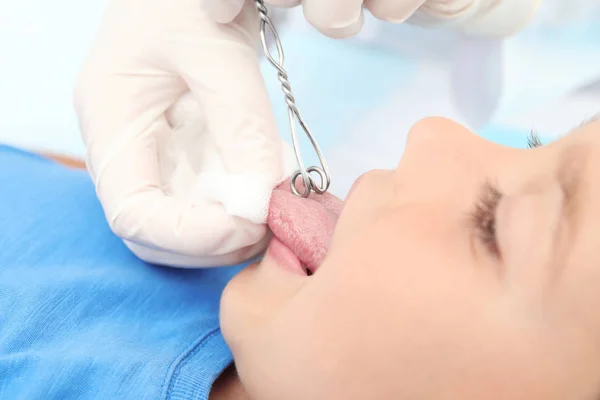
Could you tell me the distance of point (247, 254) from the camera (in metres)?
0.60

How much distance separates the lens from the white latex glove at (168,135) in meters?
0.56

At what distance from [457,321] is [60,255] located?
45cm

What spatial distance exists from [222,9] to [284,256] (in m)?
0.24

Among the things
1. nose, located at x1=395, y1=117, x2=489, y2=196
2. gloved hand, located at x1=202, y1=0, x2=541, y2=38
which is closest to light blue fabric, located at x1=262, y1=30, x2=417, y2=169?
gloved hand, located at x1=202, y1=0, x2=541, y2=38

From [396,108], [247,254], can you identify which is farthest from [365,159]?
[247,254]

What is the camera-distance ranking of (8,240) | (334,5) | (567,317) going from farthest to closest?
(8,240)
(334,5)
(567,317)

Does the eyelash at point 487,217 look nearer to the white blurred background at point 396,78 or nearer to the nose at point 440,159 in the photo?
the nose at point 440,159

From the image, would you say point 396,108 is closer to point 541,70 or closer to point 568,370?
point 541,70

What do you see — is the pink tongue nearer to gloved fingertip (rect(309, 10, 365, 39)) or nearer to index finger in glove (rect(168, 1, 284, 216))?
index finger in glove (rect(168, 1, 284, 216))

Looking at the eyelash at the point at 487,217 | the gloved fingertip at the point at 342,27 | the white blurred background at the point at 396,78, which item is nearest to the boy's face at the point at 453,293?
the eyelash at the point at 487,217

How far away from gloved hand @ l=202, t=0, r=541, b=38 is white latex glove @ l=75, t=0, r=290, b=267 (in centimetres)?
5

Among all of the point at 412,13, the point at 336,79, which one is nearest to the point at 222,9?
the point at 412,13

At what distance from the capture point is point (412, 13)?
1.98 feet

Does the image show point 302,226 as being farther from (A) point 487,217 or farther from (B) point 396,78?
(B) point 396,78
